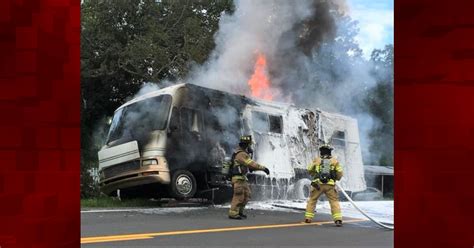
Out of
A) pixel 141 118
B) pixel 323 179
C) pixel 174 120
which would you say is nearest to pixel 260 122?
pixel 174 120

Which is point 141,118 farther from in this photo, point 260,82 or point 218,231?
point 218,231

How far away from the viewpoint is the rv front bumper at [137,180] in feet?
34.7

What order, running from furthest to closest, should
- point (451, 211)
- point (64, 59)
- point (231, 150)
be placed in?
point (231, 150) → point (64, 59) → point (451, 211)

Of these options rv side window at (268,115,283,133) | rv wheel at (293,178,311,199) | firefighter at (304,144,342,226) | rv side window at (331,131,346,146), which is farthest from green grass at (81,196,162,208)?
rv side window at (331,131,346,146)

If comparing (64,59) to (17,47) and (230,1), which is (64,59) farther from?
(230,1)

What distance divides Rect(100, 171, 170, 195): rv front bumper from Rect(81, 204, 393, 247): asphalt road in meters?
0.77

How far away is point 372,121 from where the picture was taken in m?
14.1

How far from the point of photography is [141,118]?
10992mm

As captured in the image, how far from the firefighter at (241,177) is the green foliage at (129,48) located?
3.64 meters

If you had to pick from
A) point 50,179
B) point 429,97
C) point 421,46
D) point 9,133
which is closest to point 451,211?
point 429,97

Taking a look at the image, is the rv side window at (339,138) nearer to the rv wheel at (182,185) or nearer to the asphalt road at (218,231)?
the asphalt road at (218,231)

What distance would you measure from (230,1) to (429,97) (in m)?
10.8

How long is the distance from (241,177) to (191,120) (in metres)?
2.29

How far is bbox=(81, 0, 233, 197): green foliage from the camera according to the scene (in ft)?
40.4
